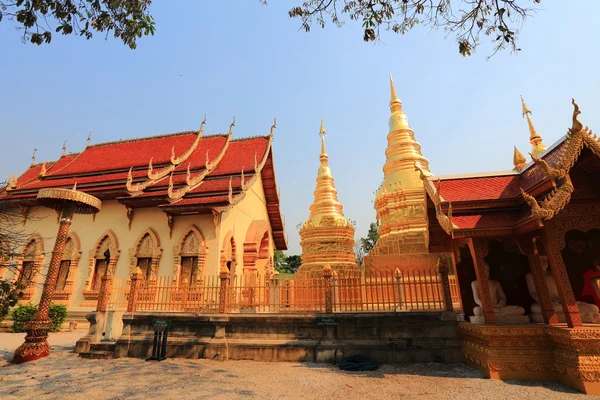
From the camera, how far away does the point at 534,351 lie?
15.3 ft

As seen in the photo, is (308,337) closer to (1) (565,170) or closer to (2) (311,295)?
(2) (311,295)

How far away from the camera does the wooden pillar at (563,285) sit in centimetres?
430

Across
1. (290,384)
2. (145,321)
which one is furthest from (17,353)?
(290,384)

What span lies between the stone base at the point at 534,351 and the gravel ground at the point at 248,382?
18cm

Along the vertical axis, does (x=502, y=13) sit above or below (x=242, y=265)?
above

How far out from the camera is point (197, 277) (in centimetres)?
1120

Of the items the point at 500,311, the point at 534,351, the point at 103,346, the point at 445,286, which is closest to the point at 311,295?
the point at 445,286

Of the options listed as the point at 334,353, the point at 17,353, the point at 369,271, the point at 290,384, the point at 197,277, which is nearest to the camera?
the point at 290,384

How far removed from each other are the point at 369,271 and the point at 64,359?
8038mm

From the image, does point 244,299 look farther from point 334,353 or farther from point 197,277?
point 197,277

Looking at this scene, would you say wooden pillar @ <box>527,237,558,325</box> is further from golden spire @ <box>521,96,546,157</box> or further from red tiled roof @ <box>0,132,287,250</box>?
golden spire @ <box>521,96,546,157</box>

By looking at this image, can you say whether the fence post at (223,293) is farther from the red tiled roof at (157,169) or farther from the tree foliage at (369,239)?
the tree foliage at (369,239)

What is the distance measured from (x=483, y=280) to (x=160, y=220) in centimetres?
1157

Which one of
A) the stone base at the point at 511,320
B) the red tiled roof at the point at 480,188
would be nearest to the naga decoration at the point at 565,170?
the red tiled roof at the point at 480,188
